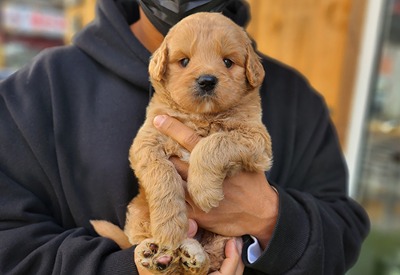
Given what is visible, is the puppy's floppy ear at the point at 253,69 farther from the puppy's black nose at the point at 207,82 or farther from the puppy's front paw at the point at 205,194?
the puppy's front paw at the point at 205,194

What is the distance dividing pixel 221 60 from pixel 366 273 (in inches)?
118

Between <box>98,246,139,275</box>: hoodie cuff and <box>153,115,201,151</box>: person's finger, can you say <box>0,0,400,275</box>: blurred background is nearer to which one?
<box>153,115,201,151</box>: person's finger

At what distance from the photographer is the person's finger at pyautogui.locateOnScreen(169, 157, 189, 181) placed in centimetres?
144

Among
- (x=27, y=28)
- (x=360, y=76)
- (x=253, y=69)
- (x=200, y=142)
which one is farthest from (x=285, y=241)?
(x=27, y=28)

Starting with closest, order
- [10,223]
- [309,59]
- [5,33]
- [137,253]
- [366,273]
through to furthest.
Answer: [137,253]
[10,223]
[309,59]
[366,273]
[5,33]

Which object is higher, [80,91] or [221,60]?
[221,60]

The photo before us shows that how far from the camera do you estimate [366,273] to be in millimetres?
3729

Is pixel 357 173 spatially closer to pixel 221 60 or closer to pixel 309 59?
pixel 309 59

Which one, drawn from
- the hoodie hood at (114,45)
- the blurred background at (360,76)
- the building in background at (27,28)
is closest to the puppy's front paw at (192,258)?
the hoodie hood at (114,45)

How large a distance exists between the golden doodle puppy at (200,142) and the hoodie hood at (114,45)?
214 millimetres

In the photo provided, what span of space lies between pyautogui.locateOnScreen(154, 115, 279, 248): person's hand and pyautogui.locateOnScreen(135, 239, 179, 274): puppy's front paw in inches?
7.3

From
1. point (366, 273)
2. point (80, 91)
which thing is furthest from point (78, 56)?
point (366, 273)

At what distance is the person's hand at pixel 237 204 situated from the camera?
4.66ft

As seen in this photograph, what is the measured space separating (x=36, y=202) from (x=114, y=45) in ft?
2.11
